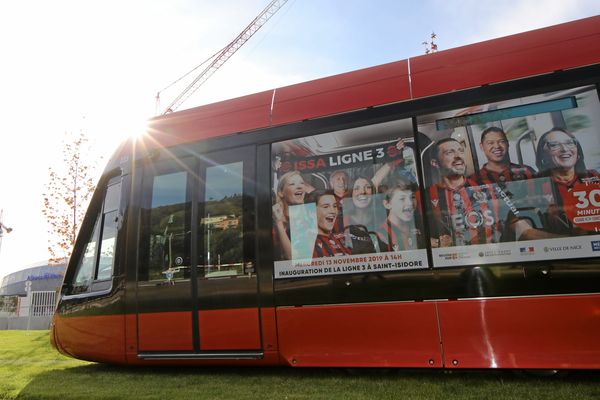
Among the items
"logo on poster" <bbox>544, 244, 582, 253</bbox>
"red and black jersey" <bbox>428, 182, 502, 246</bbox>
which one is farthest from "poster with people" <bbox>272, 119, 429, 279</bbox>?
"logo on poster" <bbox>544, 244, 582, 253</bbox>

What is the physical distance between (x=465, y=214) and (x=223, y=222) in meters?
2.79

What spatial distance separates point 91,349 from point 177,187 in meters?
2.52

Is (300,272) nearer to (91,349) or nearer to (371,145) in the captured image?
(371,145)

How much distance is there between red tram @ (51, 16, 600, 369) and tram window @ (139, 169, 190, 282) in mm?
20

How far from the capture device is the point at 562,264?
3.88m

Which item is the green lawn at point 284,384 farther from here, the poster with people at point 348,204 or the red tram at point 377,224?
the poster with people at point 348,204

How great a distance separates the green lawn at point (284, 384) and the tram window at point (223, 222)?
1.28m

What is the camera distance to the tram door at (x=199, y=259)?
5035 millimetres

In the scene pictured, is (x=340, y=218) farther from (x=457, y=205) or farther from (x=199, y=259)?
(x=199, y=259)

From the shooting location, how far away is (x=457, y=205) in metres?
4.30

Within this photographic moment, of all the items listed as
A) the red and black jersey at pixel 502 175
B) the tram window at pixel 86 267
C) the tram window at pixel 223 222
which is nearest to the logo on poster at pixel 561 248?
the red and black jersey at pixel 502 175

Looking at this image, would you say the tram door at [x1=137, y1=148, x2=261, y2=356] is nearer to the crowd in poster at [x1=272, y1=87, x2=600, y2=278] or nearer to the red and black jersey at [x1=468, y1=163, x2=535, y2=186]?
the crowd in poster at [x1=272, y1=87, x2=600, y2=278]

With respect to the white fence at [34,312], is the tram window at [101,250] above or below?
above

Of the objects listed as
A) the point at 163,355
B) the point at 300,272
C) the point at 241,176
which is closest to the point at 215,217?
the point at 241,176
